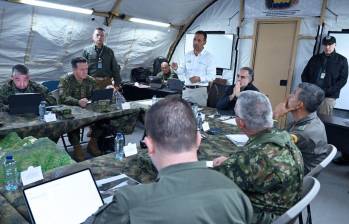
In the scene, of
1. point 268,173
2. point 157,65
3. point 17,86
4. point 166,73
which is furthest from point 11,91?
point 157,65

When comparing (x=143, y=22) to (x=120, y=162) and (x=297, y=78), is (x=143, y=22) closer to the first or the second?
(x=297, y=78)

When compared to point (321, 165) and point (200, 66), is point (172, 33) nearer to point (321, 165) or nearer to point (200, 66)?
point (200, 66)

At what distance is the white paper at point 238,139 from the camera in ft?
6.97

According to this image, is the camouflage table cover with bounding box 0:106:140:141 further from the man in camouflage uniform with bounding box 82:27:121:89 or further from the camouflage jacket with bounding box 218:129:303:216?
the camouflage jacket with bounding box 218:129:303:216

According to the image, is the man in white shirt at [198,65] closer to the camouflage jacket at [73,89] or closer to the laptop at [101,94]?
the laptop at [101,94]

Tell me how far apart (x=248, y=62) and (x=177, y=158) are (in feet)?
18.6

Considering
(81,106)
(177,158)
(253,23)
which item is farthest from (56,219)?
(253,23)

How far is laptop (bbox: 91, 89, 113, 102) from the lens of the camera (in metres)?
3.27

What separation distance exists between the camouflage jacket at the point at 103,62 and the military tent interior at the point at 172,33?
88 centimetres

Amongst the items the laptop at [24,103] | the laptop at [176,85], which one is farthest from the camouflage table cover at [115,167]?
the laptop at [176,85]

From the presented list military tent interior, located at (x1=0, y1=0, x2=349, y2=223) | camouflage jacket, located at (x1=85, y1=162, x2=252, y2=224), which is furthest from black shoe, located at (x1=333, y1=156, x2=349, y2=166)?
camouflage jacket, located at (x1=85, y1=162, x2=252, y2=224)

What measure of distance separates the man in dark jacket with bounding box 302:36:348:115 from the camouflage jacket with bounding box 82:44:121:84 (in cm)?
345

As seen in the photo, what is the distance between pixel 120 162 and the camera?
1691 millimetres

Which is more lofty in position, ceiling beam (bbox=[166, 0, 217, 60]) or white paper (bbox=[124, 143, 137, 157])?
ceiling beam (bbox=[166, 0, 217, 60])
